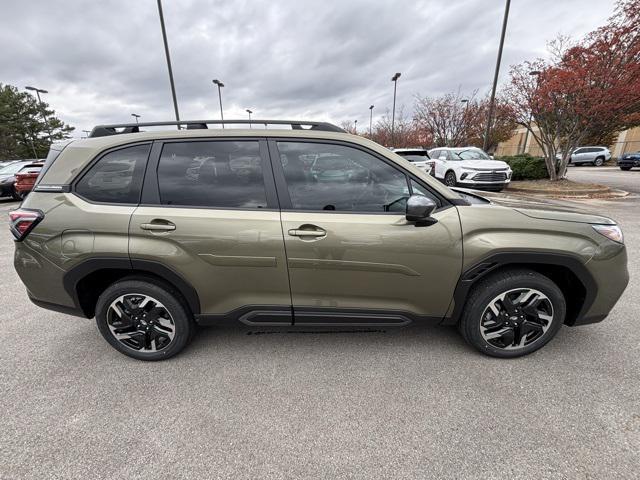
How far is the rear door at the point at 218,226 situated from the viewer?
2.18 meters

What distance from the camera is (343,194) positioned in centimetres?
227

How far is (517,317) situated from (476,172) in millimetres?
9926

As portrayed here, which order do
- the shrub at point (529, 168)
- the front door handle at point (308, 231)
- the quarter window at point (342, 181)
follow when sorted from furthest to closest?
the shrub at point (529, 168) → the quarter window at point (342, 181) → the front door handle at point (308, 231)

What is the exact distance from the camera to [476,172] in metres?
10.9

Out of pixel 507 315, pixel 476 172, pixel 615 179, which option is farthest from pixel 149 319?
pixel 615 179

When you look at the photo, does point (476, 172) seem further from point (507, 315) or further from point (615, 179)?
point (615, 179)

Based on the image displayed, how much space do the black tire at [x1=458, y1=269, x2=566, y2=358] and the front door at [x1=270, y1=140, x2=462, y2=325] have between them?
0.23m

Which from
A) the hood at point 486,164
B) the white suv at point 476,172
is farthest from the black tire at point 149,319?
the hood at point 486,164

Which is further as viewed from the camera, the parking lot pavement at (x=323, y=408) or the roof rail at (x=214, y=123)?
the roof rail at (x=214, y=123)

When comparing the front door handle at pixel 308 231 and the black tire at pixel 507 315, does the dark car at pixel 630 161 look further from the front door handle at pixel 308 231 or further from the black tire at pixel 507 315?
the front door handle at pixel 308 231

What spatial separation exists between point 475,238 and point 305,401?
1.63 m

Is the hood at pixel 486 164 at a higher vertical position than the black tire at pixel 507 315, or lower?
higher

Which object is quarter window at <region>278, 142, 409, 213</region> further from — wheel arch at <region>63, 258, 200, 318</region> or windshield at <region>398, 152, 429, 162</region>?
windshield at <region>398, 152, 429, 162</region>

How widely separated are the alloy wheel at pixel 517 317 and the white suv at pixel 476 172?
9.83m
